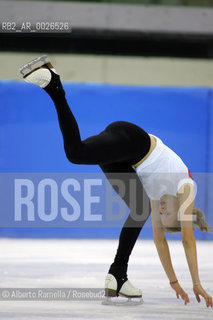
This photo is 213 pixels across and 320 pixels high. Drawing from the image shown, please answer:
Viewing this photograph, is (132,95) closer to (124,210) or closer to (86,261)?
(124,210)

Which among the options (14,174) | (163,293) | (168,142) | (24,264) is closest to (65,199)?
(14,174)

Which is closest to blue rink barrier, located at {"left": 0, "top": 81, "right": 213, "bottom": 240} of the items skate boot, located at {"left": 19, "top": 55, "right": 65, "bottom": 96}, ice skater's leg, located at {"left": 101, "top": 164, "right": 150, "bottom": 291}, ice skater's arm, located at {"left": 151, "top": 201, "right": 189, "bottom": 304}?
ice skater's leg, located at {"left": 101, "top": 164, "right": 150, "bottom": 291}

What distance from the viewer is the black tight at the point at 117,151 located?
2.43 metres

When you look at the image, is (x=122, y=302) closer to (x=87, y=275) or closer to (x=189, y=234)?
(x=189, y=234)

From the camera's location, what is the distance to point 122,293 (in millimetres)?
2781

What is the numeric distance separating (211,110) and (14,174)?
2.29 m

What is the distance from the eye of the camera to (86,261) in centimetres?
432

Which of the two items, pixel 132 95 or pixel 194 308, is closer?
pixel 194 308

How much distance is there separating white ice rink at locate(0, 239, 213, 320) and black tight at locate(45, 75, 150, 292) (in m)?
0.32

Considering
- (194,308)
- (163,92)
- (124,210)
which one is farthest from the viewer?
(163,92)

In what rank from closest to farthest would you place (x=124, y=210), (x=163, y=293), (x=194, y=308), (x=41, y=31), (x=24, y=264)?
(x=194, y=308), (x=163, y=293), (x=24, y=264), (x=124, y=210), (x=41, y=31)

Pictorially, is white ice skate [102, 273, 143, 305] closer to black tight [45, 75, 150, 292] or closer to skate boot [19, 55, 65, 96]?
black tight [45, 75, 150, 292]

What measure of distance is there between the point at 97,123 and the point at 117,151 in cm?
342

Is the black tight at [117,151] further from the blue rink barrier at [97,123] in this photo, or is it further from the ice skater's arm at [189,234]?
the blue rink barrier at [97,123]
